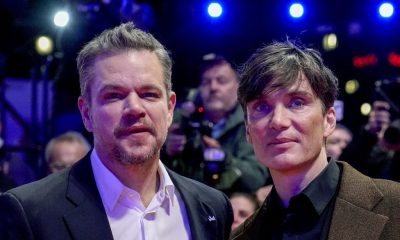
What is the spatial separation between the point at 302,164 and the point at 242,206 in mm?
2190

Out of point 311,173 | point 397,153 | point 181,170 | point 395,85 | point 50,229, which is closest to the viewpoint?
point 50,229

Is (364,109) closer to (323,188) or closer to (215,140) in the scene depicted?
(215,140)

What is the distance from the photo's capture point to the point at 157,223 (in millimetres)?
3016

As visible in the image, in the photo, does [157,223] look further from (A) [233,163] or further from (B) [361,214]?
(A) [233,163]

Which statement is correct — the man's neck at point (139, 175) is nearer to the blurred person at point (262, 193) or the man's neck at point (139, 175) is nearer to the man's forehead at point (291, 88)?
the man's forehead at point (291, 88)

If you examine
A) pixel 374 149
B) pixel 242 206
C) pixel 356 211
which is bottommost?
pixel 242 206

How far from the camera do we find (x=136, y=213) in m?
2.97

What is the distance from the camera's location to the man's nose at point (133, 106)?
9.46 ft

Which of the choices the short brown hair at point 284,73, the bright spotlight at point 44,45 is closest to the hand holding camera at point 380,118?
the short brown hair at point 284,73

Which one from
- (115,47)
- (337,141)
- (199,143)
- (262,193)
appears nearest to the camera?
(115,47)

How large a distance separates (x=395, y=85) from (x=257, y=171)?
1.42 m

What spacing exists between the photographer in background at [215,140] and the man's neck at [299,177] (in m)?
2.23

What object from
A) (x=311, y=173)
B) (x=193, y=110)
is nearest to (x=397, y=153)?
(x=193, y=110)

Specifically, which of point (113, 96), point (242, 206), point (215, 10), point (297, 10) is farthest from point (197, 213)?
point (215, 10)
